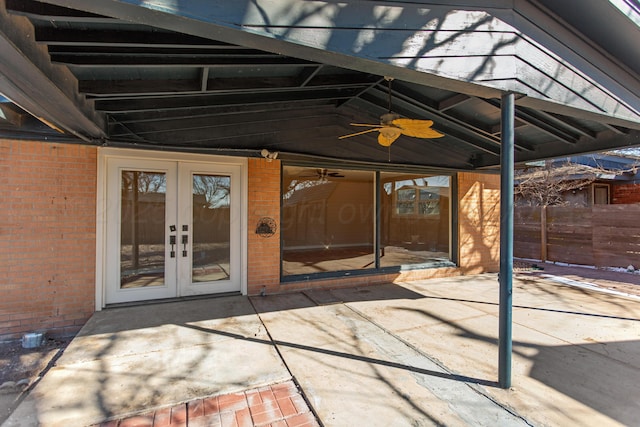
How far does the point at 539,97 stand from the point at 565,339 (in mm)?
2549

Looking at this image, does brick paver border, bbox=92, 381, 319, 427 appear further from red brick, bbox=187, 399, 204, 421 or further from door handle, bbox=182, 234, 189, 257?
door handle, bbox=182, 234, 189, 257

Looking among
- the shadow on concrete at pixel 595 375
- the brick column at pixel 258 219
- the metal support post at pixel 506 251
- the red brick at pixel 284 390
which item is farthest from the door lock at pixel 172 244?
→ the shadow on concrete at pixel 595 375

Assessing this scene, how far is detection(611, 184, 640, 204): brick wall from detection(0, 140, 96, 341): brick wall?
15.7 meters

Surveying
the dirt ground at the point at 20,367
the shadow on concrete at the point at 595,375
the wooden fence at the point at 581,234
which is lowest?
the dirt ground at the point at 20,367

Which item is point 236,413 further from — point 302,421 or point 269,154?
point 269,154

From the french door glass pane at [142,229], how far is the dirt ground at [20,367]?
990 millimetres

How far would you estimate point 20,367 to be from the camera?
117 inches

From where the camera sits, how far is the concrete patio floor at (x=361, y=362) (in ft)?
6.79

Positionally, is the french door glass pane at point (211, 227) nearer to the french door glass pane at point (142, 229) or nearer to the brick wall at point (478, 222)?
the french door glass pane at point (142, 229)

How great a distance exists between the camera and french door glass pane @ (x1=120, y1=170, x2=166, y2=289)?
4.05 metres

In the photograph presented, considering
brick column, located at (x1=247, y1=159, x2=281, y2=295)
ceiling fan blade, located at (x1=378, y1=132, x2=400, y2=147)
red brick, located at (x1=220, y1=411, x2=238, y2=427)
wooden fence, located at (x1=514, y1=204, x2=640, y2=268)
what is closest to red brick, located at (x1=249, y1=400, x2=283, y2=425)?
red brick, located at (x1=220, y1=411, x2=238, y2=427)

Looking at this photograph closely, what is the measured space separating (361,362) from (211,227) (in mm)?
2908

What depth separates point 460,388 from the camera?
2328 mm

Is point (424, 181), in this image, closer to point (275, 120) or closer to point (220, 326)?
point (275, 120)
